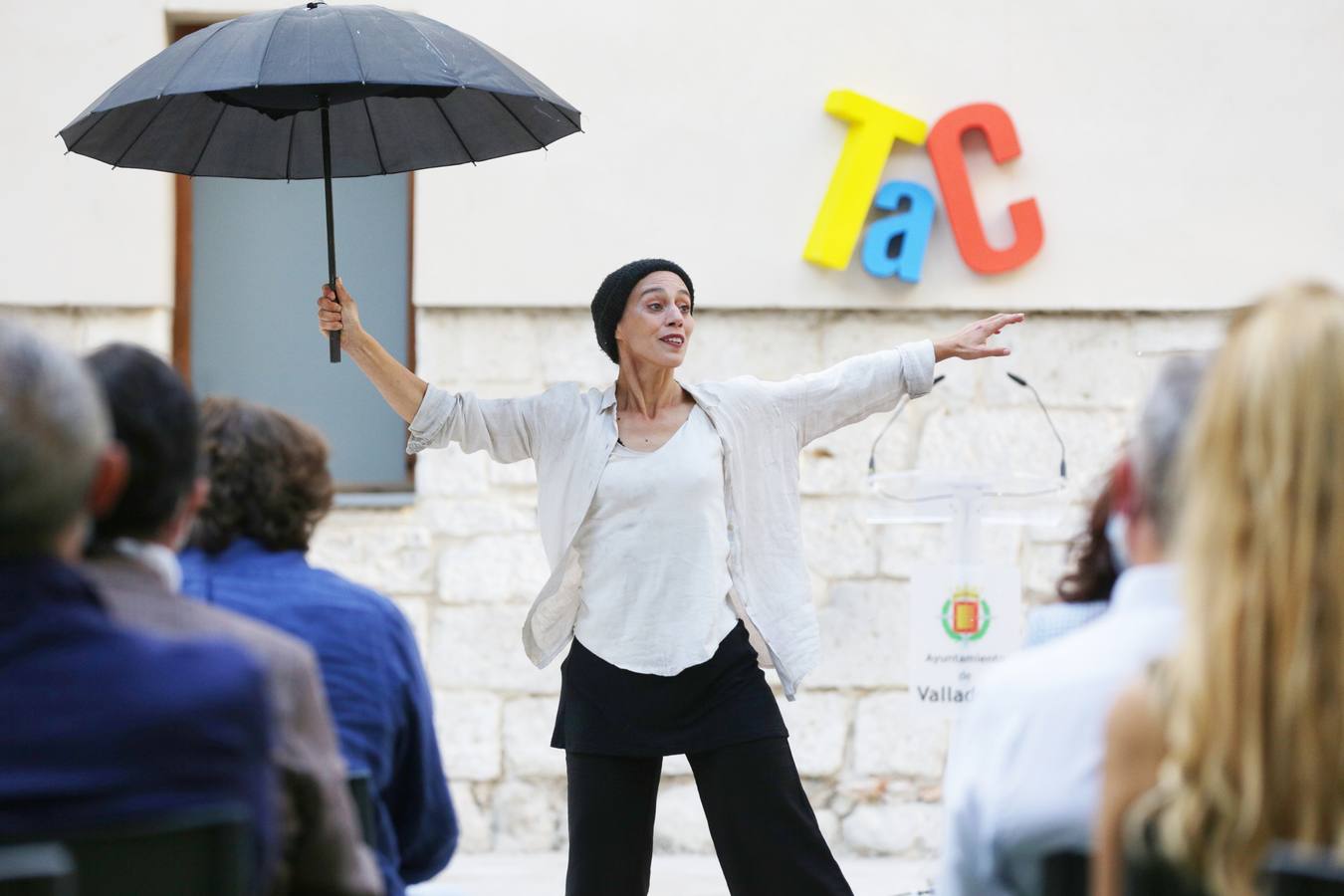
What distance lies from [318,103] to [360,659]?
196 centimetres

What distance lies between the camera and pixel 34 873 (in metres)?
1.47

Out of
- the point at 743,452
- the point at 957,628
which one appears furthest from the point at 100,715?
the point at 957,628

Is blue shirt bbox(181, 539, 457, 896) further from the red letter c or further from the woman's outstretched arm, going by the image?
the red letter c

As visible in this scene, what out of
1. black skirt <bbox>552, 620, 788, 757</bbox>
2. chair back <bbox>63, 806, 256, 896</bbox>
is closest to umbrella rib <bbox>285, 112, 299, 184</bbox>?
black skirt <bbox>552, 620, 788, 757</bbox>

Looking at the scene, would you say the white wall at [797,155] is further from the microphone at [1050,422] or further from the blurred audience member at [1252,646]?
the blurred audience member at [1252,646]

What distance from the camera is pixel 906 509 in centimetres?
475

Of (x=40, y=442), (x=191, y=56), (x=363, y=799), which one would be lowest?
(x=363, y=799)

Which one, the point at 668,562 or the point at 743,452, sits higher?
the point at 743,452

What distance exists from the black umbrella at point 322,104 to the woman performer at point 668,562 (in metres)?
0.40

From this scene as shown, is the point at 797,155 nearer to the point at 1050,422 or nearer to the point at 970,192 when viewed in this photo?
the point at 970,192

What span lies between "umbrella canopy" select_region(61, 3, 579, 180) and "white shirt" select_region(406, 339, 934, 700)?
0.63 metres

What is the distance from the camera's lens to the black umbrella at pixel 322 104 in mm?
3570

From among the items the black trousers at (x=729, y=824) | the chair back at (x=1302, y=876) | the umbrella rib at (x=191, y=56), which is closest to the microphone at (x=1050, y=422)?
the black trousers at (x=729, y=824)

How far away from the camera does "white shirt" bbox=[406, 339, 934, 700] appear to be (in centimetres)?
395
